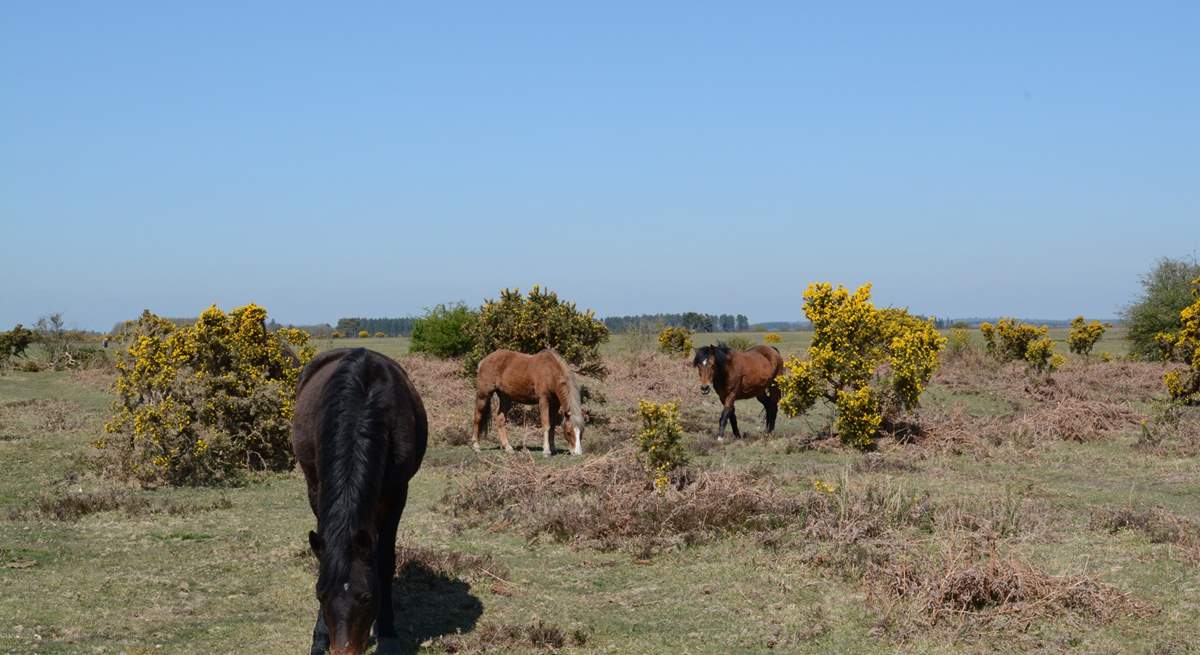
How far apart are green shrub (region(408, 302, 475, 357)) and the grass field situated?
16.6 meters

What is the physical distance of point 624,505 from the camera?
38.0ft

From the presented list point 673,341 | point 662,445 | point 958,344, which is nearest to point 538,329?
point 662,445

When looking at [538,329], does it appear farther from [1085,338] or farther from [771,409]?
[1085,338]

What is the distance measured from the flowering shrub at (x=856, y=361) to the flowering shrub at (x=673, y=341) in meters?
27.6

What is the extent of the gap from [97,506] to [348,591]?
814 cm

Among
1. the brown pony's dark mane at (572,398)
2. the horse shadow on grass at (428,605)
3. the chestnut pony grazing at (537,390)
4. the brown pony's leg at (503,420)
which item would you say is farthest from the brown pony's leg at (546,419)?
the horse shadow on grass at (428,605)

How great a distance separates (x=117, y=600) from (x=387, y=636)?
276cm

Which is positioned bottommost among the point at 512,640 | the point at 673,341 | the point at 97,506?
the point at 512,640

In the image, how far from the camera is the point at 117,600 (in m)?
8.64

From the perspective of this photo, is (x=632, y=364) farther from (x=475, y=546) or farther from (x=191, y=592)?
(x=191, y=592)

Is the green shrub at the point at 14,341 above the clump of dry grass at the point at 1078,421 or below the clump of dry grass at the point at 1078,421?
above

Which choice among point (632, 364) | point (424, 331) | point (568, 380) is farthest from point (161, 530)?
point (632, 364)

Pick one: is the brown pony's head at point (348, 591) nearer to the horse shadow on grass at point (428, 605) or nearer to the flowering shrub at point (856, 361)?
the horse shadow on grass at point (428, 605)

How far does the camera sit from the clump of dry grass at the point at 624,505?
10992 mm
